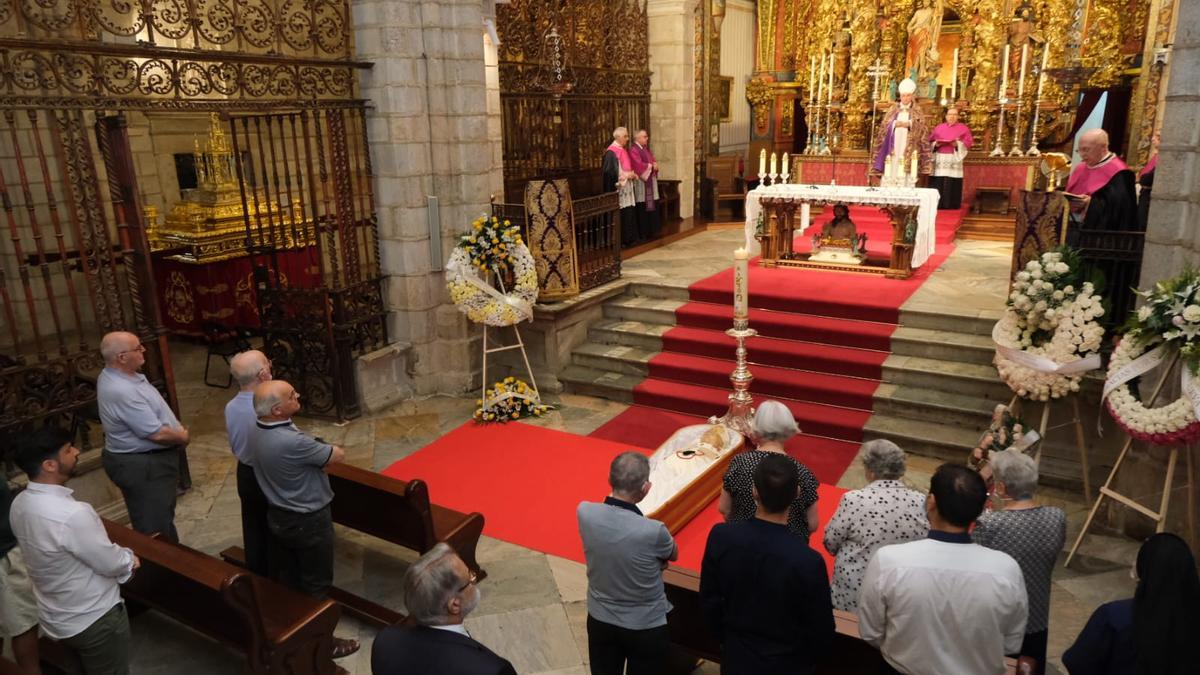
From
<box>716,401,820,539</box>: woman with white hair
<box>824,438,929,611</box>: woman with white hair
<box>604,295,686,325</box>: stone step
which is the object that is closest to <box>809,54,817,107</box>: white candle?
<box>604,295,686,325</box>: stone step

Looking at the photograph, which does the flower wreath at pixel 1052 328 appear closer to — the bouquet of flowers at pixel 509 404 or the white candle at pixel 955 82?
the bouquet of flowers at pixel 509 404

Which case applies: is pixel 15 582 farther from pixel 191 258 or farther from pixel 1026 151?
pixel 1026 151

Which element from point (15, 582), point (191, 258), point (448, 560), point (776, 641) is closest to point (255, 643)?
point (15, 582)

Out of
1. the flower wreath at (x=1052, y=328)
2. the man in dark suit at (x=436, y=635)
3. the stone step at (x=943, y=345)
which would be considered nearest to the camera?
the man in dark suit at (x=436, y=635)

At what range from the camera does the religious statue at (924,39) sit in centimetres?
1386

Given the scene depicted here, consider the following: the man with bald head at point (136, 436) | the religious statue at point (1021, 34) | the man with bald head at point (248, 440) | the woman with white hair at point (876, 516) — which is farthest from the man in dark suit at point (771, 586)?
the religious statue at point (1021, 34)

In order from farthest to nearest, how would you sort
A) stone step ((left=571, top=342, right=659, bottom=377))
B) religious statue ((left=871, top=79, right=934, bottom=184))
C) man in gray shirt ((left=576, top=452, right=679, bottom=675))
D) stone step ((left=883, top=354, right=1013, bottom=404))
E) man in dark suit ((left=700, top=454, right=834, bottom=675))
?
religious statue ((left=871, top=79, right=934, bottom=184))
stone step ((left=571, top=342, right=659, bottom=377))
stone step ((left=883, top=354, right=1013, bottom=404))
man in gray shirt ((left=576, top=452, right=679, bottom=675))
man in dark suit ((left=700, top=454, right=834, bottom=675))

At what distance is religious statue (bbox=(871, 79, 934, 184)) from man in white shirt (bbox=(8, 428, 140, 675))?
861cm

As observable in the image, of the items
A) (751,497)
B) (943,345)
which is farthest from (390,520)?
(943,345)

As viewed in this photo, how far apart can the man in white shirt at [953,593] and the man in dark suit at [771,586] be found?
245 millimetres

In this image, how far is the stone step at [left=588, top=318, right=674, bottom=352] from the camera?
8.49 meters

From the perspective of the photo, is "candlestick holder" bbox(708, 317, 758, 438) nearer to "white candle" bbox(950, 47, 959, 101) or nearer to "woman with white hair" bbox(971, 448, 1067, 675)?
"woman with white hair" bbox(971, 448, 1067, 675)

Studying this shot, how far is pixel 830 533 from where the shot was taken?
352 cm

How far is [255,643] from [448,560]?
5.80 feet
